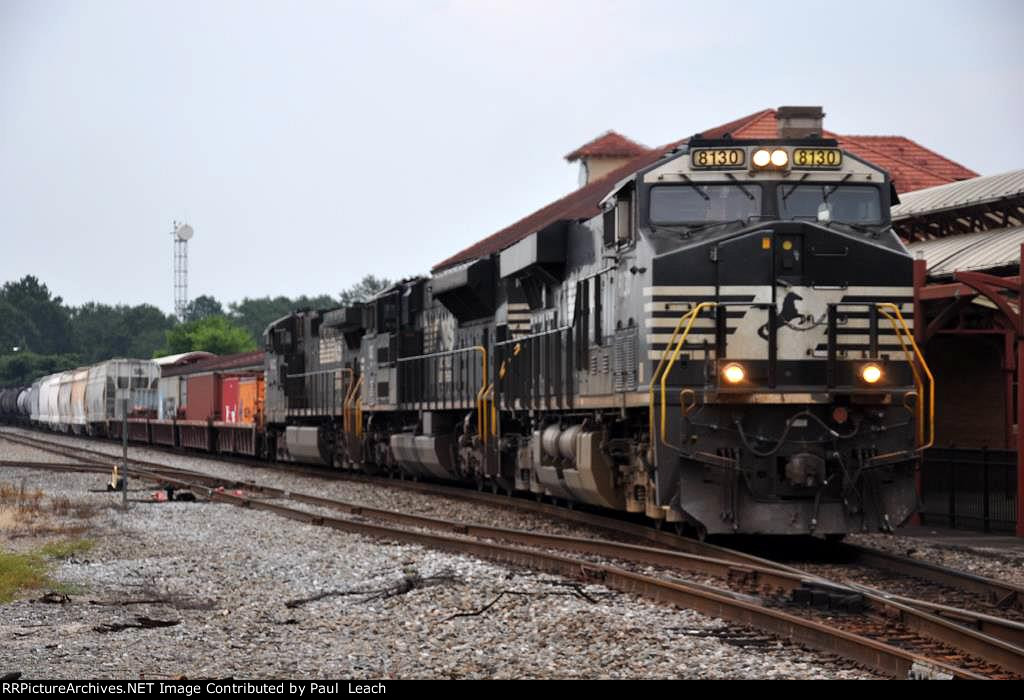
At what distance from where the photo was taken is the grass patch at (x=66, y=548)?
13.6m

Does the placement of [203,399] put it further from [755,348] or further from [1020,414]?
[755,348]

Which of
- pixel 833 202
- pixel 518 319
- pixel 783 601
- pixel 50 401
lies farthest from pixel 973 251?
pixel 50 401

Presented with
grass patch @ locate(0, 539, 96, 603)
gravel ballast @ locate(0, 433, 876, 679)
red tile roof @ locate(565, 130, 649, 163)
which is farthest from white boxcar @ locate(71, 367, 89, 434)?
gravel ballast @ locate(0, 433, 876, 679)

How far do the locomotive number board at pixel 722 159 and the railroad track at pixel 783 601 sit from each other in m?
3.58

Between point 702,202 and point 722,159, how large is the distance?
45 centimetres

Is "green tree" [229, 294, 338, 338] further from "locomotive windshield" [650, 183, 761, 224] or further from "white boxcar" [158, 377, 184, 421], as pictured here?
"locomotive windshield" [650, 183, 761, 224]

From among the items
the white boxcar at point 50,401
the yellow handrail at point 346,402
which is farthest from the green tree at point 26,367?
the yellow handrail at point 346,402

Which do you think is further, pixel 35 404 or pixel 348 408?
pixel 35 404

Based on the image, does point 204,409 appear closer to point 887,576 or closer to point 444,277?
point 444,277

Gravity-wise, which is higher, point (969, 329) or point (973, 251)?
point (973, 251)

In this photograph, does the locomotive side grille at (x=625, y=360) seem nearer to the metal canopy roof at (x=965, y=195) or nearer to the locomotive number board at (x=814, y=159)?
the locomotive number board at (x=814, y=159)

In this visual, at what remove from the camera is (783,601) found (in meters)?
9.44

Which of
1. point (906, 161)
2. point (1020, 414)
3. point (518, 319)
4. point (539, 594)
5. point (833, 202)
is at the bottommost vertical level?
point (539, 594)

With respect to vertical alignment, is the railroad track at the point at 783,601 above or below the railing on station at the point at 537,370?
below
